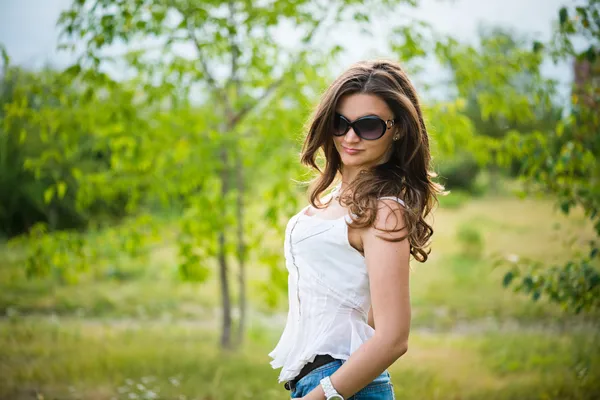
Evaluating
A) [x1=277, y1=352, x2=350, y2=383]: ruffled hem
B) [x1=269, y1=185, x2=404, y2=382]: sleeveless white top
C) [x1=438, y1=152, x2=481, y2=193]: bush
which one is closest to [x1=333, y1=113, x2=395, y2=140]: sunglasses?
[x1=269, y1=185, x2=404, y2=382]: sleeveless white top

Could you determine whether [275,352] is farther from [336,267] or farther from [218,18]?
[218,18]

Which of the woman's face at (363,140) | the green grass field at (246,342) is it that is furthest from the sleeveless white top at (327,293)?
the green grass field at (246,342)

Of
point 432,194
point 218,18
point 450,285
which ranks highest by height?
point 450,285

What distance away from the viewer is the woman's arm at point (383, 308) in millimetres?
1392

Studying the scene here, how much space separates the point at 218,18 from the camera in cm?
453

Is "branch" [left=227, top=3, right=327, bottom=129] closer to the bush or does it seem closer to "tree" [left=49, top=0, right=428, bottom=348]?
"tree" [left=49, top=0, right=428, bottom=348]

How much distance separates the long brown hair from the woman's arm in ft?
0.35

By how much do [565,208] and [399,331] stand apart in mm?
2422

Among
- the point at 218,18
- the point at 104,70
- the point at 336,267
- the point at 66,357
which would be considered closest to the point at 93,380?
the point at 66,357

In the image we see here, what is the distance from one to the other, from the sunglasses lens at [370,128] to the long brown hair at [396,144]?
0.23ft

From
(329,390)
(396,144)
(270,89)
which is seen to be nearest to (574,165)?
(396,144)

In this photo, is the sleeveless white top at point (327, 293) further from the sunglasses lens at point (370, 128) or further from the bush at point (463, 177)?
the bush at point (463, 177)

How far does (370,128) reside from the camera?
5.24ft

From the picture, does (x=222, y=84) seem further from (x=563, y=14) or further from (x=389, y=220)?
(x=389, y=220)
